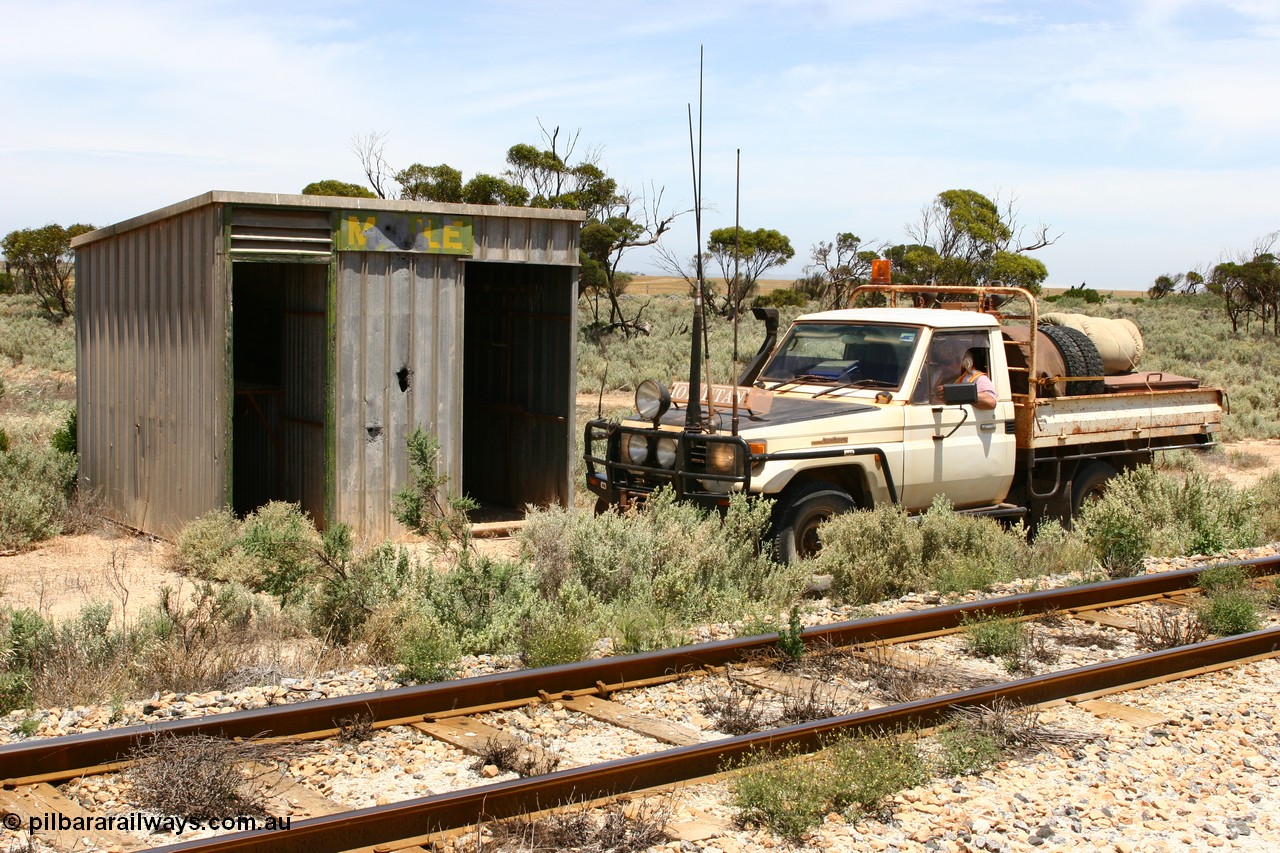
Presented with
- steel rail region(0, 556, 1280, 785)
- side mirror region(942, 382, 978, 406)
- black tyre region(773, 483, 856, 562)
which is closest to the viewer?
steel rail region(0, 556, 1280, 785)

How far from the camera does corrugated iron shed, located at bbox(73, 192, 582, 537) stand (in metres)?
11.2

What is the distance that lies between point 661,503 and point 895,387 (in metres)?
2.35

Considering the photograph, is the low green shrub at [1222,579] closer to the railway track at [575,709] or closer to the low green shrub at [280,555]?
the railway track at [575,709]

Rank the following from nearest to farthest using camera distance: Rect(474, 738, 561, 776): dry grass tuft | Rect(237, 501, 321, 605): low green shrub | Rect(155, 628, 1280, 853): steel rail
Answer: Rect(155, 628, 1280, 853): steel rail → Rect(474, 738, 561, 776): dry grass tuft → Rect(237, 501, 321, 605): low green shrub

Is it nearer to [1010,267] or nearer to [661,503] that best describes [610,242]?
[1010,267]

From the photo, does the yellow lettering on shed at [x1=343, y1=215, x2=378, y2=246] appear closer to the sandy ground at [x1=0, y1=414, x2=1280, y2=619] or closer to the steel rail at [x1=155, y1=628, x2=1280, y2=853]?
the sandy ground at [x1=0, y1=414, x2=1280, y2=619]

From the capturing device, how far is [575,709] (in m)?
6.25

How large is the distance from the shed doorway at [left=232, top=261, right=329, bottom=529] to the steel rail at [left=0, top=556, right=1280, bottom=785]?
584 centimetres

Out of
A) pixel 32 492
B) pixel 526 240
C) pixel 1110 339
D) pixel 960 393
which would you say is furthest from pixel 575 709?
pixel 32 492

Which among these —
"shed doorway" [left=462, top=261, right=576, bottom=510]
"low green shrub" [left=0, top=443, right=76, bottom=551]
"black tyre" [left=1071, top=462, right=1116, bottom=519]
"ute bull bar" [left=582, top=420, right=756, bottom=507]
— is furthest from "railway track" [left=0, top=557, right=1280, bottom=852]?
"low green shrub" [left=0, top=443, right=76, bottom=551]

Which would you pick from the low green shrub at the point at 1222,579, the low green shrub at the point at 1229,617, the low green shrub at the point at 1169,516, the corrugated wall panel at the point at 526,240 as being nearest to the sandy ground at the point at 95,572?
the corrugated wall panel at the point at 526,240

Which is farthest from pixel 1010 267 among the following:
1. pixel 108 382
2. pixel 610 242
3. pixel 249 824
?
pixel 249 824

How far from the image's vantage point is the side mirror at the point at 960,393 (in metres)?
9.98

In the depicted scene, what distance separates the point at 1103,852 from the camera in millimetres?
4812
